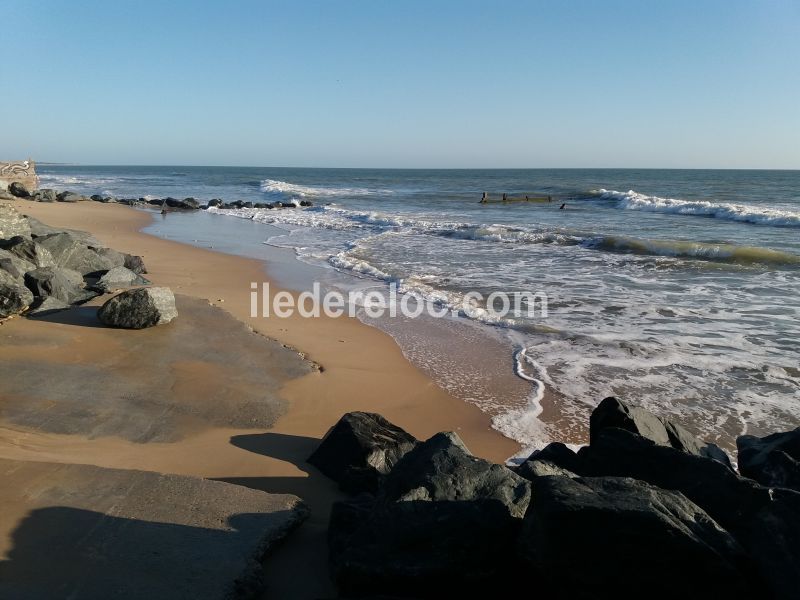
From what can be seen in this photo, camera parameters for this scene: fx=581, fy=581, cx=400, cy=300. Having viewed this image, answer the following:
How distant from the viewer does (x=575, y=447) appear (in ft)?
16.6

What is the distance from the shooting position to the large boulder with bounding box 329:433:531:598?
2609 millimetres

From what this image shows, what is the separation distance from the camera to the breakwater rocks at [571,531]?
2.38m

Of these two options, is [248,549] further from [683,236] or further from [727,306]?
[683,236]

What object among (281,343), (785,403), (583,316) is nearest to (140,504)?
(281,343)

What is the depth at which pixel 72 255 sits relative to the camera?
10.1 metres

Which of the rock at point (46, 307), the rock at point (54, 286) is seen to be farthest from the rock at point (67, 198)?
the rock at point (46, 307)

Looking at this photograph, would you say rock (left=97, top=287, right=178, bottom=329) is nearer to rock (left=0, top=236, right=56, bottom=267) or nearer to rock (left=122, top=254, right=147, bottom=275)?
rock (left=0, top=236, right=56, bottom=267)

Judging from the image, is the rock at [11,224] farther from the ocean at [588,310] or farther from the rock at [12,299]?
the ocean at [588,310]

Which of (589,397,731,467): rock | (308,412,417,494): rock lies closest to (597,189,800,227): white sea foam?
(589,397,731,467): rock

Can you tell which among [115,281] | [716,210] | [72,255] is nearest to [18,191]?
[72,255]

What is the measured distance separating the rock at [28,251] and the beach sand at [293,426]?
6.66 feet

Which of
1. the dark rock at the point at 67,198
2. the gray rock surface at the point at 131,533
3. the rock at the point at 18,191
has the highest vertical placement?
the rock at the point at 18,191

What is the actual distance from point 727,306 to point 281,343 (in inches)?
304

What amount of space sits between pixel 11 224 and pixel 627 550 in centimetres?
1163
